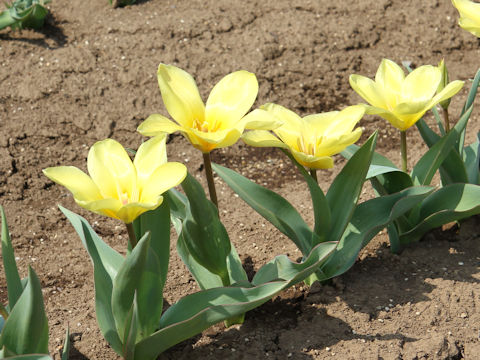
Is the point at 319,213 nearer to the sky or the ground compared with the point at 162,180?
nearer to the ground

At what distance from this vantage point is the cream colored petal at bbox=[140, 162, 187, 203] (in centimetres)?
171

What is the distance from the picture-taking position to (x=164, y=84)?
1.96 meters

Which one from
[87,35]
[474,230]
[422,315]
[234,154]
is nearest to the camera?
[422,315]

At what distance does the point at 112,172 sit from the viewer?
5.97 ft

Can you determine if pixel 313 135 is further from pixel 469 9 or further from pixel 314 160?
pixel 469 9

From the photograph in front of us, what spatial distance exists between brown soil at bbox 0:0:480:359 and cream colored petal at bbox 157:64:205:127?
71 cm

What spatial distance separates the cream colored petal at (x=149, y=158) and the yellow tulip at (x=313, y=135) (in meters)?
0.23

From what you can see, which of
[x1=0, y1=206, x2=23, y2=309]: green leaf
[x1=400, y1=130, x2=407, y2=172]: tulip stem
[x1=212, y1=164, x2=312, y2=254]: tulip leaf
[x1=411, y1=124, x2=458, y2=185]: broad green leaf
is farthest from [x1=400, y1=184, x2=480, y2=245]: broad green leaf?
[x1=0, y1=206, x2=23, y2=309]: green leaf

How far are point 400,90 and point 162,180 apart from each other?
93 cm

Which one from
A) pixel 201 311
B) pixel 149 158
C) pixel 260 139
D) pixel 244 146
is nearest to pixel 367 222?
pixel 260 139

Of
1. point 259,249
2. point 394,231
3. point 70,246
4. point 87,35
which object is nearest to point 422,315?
point 394,231

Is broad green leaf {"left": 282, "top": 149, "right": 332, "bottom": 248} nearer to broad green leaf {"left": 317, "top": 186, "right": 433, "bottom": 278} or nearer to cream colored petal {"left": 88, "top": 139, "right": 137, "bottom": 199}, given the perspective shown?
broad green leaf {"left": 317, "top": 186, "right": 433, "bottom": 278}

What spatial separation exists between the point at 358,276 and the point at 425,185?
1.26 feet

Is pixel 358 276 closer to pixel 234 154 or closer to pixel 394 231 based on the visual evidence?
pixel 394 231
